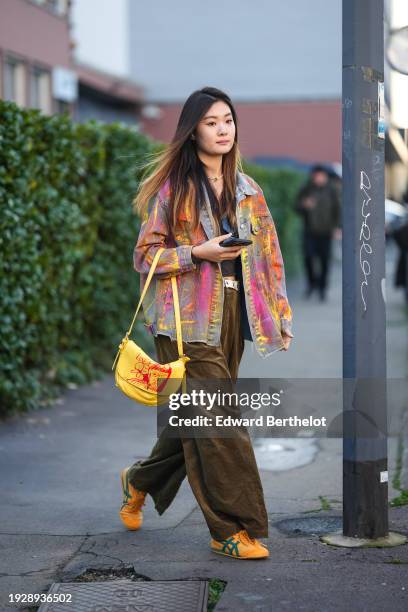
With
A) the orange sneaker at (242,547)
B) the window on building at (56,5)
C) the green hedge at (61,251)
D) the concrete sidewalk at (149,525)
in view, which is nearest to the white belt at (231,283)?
the orange sneaker at (242,547)

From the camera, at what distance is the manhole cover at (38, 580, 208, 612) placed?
13.7ft

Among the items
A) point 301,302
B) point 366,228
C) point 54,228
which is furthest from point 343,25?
point 301,302

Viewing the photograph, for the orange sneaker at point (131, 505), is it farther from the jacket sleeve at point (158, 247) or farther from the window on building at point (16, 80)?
the window on building at point (16, 80)

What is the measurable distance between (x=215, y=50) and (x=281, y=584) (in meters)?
35.7

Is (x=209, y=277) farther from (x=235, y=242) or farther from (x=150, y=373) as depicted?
(x=150, y=373)

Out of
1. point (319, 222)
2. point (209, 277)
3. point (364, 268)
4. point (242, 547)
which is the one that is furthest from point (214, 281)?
point (319, 222)

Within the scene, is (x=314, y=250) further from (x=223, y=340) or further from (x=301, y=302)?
(x=223, y=340)

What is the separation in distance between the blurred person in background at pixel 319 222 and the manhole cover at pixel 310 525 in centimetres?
1259

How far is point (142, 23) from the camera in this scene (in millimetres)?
39125

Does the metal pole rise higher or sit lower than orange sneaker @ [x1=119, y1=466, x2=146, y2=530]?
higher

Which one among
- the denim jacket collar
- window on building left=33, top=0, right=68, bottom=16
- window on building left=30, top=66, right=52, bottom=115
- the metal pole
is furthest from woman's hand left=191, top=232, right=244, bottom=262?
window on building left=33, top=0, right=68, bottom=16

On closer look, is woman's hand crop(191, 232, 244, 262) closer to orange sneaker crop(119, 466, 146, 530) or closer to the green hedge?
orange sneaker crop(119, 466, 146, 530)

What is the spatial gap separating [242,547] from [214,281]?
3.54 ft

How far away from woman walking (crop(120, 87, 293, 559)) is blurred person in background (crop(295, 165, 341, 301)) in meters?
13.1
